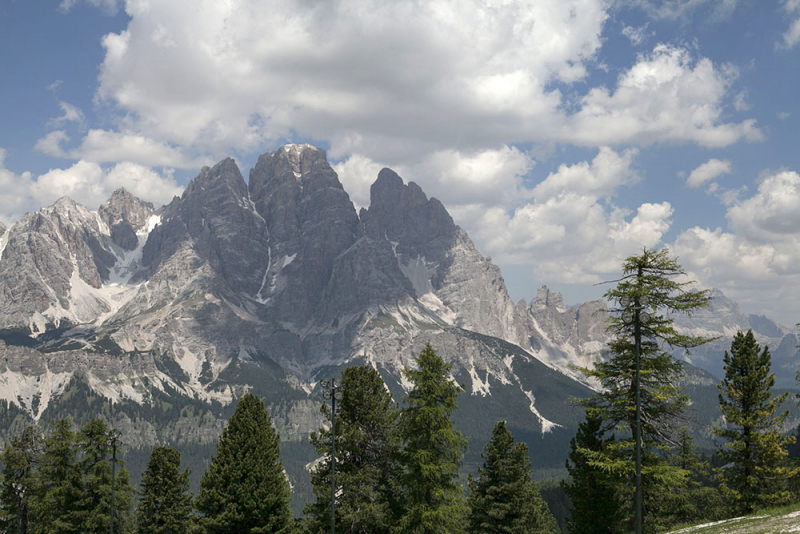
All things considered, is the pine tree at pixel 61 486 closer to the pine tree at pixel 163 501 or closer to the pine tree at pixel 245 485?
the pine tree at pixel 163 501

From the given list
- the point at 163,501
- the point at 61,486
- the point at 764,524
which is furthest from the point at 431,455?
the point at 61,486

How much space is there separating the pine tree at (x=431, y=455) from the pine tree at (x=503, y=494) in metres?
13.2

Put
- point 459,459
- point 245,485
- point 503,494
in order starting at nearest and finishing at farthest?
1. point 459,459
2. point 245,485
3. point 503,494

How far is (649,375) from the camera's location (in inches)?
1407

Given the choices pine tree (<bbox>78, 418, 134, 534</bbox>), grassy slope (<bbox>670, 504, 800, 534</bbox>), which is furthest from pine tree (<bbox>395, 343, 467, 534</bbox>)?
pine tree (<bbox>78, 418, 134, 534</bbox>)

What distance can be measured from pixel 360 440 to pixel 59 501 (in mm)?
32323

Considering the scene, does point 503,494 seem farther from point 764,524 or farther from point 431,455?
point 764,524

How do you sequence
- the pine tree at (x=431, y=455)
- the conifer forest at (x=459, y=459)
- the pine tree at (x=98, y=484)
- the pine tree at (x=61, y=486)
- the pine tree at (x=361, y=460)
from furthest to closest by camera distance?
the pine tree at (x=98, y=484)
the pine tree at (x=61, y=486)
the pine tree at (x=361, y=460)
the pine tree at (x=431, y=455)
the conifer forest at (x=459, y=459)

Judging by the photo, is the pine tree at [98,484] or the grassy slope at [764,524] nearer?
the grassy slope at [764,524]

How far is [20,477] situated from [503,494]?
158ft

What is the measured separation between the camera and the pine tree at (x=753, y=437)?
45.5 meters

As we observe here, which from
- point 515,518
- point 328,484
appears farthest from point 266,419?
Result: point 515,518

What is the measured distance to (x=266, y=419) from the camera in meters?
54.7

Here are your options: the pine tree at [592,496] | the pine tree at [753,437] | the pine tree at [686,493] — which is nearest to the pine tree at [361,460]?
the pine tree at [592,496]
